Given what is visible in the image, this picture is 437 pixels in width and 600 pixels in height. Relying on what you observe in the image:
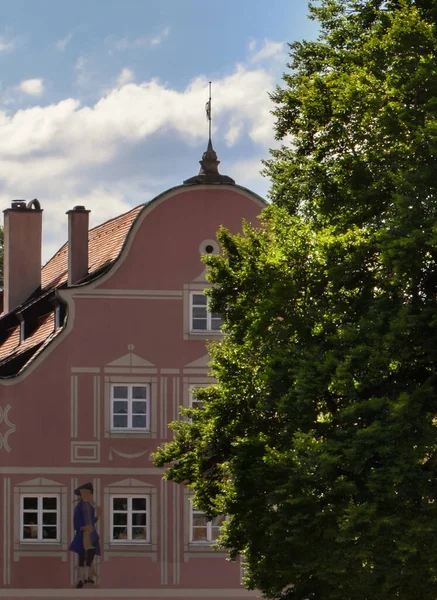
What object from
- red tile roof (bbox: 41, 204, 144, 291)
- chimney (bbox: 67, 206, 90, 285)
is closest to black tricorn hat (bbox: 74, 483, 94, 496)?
chimney (bbox: 67, 206, 90, 285)

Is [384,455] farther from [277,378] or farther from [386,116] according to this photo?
[386,116]

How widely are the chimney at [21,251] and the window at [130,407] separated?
7.80 m

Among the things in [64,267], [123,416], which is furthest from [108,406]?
[64,267]

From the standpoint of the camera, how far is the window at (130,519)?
3775 centimetres

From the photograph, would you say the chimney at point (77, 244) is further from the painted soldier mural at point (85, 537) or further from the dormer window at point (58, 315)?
the painted soldier mural at point (85, 537)

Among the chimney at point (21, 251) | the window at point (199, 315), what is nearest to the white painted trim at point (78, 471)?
the window at point (199, 315)

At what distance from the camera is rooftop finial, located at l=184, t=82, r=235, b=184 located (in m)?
38.7

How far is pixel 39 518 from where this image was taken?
123ft

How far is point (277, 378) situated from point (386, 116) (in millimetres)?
4745

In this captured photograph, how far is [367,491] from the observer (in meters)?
24.1

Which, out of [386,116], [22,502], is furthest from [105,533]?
[386,116]

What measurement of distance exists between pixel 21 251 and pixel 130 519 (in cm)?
1032

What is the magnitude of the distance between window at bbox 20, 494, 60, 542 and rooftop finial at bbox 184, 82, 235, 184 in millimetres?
8736

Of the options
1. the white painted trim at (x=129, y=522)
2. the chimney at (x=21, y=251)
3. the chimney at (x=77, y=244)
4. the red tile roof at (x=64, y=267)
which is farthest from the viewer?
the chimney at (x=21, y=251)
